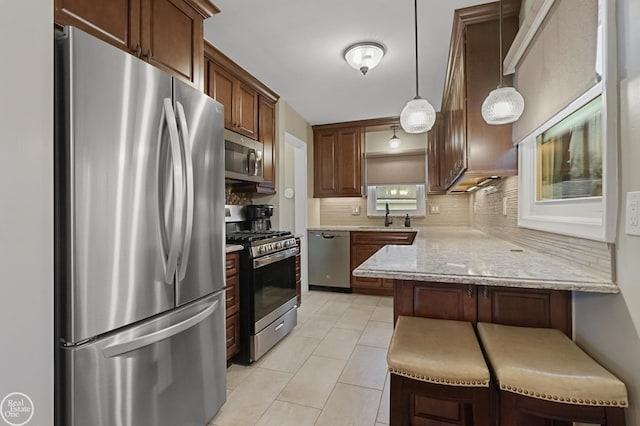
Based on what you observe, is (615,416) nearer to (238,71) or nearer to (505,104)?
(505,104)

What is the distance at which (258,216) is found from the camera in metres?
3.14

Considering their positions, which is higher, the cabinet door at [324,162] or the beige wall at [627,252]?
the cabinet door at [324,162]

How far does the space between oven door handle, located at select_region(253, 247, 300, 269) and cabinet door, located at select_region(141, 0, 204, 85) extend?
1294mm

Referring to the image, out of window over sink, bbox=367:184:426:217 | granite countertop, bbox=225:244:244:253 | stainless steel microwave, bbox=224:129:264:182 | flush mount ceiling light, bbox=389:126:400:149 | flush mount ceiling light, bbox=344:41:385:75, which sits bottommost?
granite countertop, bbox=225:244:244:253

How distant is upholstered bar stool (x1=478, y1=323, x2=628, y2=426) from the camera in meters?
0.85

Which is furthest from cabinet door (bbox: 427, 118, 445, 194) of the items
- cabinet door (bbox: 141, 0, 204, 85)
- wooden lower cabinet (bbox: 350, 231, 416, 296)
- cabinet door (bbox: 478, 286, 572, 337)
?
cabinet door (bbox: 141, 0, 204, 85)

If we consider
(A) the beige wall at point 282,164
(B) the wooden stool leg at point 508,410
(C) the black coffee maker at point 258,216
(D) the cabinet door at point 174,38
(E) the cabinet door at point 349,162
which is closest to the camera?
(B) the wooden stool leg at point 508,410

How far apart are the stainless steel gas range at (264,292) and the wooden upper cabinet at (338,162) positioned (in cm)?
183

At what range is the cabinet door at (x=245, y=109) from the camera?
9.08 ft

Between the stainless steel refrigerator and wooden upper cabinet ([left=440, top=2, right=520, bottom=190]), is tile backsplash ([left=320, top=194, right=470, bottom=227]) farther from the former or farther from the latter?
the stainless steel refrigerator

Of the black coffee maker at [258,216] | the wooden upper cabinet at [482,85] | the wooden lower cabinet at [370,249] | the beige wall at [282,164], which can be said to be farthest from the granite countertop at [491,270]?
the wooden lower cabinet at [370,249]

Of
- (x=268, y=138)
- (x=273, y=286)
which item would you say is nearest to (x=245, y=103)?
(x=268, y=138)

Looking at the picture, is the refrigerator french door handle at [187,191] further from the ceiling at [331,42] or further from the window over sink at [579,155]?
the window over sink at [579,155]

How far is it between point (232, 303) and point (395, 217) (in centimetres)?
310
